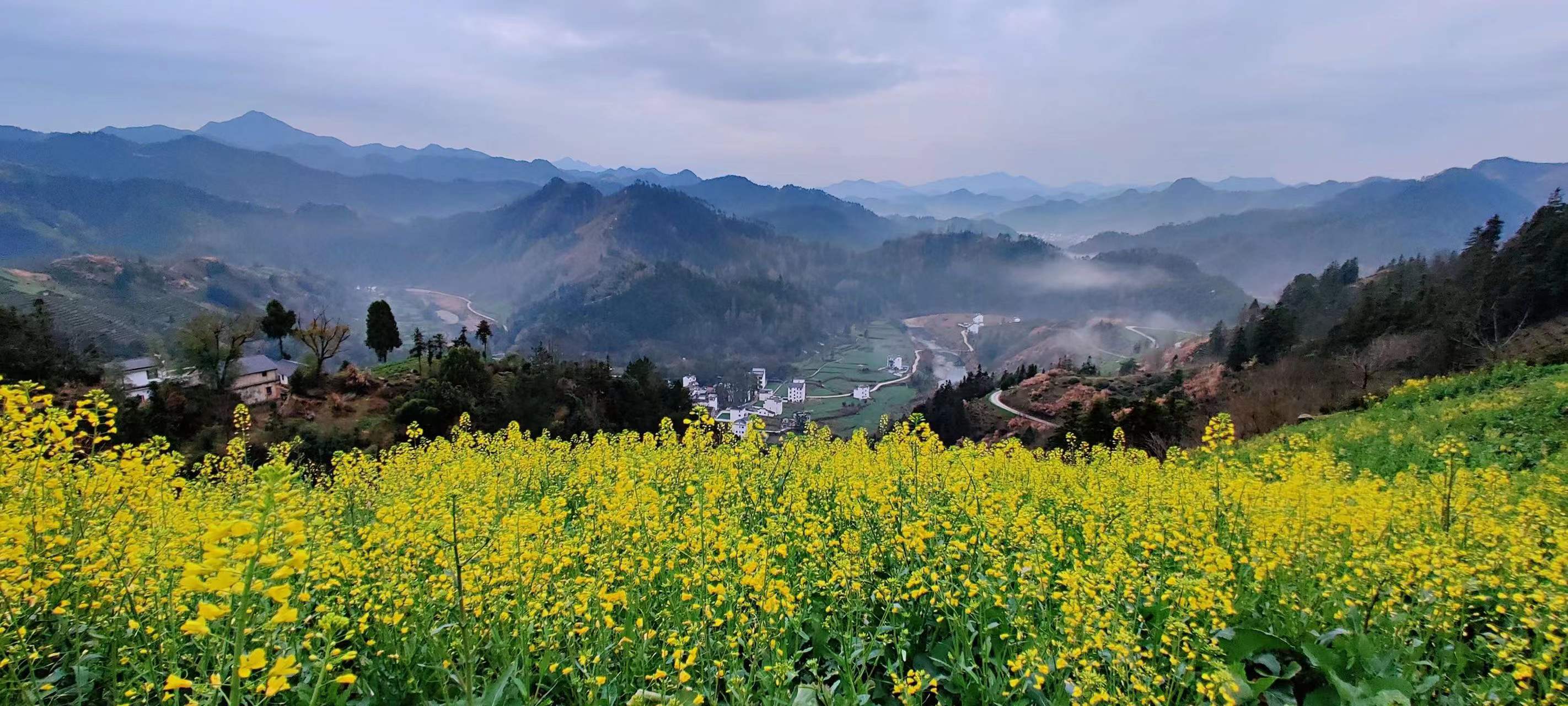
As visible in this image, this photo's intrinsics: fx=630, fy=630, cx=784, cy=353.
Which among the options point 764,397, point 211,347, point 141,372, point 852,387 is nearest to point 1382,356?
point 211,347

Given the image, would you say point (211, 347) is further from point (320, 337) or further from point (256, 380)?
point (256, 380)

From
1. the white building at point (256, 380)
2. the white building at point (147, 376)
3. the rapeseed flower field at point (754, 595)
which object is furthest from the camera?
the white building at point (256, 380)

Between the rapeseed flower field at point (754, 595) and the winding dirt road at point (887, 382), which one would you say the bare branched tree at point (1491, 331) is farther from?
the winding dirt road at point (887, 382)

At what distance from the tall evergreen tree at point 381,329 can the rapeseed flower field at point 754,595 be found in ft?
178

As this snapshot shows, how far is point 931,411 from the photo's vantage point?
70.5 meters

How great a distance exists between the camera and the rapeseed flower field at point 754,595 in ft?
11.7

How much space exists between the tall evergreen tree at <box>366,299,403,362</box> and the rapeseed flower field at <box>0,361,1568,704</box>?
2132 inches

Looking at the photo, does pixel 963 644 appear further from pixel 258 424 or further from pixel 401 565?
pixel 258 424

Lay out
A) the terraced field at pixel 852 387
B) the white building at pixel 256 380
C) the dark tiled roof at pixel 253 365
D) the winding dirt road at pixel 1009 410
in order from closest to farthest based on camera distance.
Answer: the white building at pixel 256 380 → the dark tiled roof at pixel 253 365 → the winding dirt road at pixel 1009 410 → the terraced field at pixel 852 387

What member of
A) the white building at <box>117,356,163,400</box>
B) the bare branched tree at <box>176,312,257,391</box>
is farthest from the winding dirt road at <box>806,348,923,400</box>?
the white building at <box>117,356,163,400</box>

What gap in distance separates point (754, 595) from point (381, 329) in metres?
59.2

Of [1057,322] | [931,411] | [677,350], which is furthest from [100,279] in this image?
[1057,322]

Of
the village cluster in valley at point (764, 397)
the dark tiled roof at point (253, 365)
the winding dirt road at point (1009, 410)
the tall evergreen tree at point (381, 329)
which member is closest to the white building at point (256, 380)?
the dark tiled roof at point (253, 365)

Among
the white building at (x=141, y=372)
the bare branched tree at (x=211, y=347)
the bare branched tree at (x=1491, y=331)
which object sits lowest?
the white building at (x=141, y=372)
